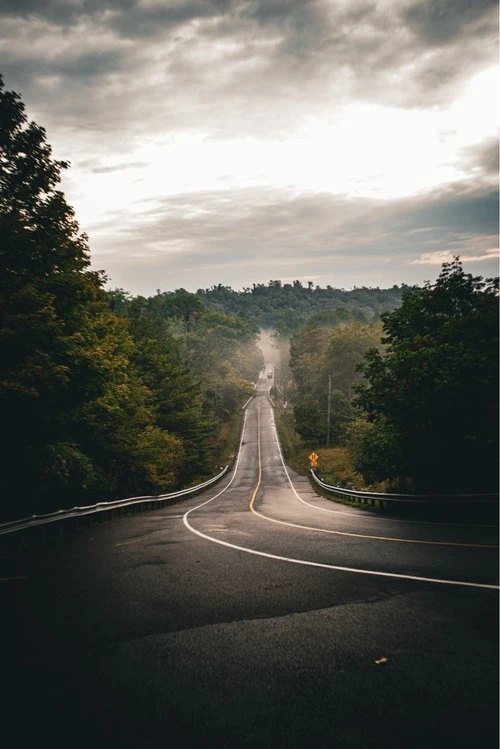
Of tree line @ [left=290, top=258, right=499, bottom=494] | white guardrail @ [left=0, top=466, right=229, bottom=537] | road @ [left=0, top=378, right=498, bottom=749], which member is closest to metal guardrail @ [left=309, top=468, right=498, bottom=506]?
tree line @ [left=290, top=258, right=499, bottom=494]

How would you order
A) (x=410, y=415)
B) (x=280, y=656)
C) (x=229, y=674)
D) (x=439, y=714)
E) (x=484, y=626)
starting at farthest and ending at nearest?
(x=410, y=415), (x=484, y=626), (x=280, y=656), (x=229, y=674), (x=439, y=714)

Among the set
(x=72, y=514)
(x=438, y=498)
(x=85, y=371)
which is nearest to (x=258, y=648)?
(x=438, y=498)

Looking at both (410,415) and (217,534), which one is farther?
(410,415)

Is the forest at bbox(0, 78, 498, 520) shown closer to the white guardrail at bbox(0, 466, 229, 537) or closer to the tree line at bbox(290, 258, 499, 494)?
the tree line at bbox(290, 258, 499, 494)

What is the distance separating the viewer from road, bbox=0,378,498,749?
346 cm

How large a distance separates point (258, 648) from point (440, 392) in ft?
34.8

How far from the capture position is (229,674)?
4246mm

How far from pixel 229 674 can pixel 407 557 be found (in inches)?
207

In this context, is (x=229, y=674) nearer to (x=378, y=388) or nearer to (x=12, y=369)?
(x=12, y=369)

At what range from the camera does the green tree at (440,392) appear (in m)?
12.2

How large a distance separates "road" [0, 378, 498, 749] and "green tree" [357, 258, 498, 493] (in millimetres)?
4626

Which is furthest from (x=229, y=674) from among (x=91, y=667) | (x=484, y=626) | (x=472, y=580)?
(x=472, y=580)

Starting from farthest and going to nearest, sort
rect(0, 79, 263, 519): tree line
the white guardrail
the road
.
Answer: rect(0, 79, 263, 519): tree line < the white guardrail < the road

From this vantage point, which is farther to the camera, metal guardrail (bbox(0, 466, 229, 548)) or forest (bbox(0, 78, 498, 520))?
forest (bbox(0, 78, 498, 520))
